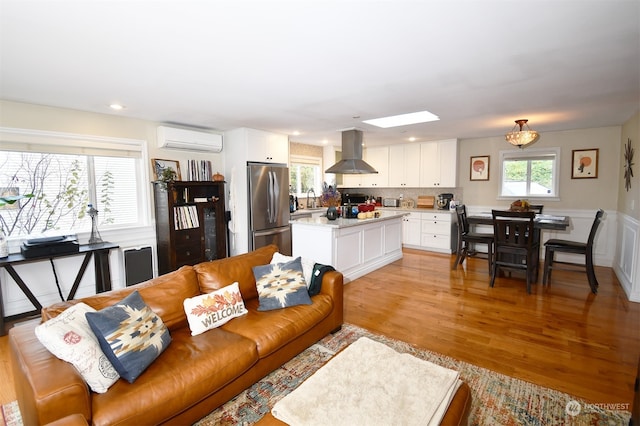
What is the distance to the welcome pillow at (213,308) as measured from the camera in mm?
2164

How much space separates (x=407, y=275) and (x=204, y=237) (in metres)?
3.20

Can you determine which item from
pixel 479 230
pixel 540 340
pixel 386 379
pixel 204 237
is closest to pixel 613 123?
pixel 479 230

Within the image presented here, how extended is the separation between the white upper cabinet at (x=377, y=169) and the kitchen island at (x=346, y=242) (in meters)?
2.14

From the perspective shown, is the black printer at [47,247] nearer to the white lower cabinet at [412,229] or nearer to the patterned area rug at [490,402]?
the patterned area rug at [490,402]

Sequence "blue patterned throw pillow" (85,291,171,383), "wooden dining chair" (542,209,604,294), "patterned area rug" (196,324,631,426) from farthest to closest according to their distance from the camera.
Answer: "wooden dining chair" (542,209,604,294) < "patterned area rug" (196,324,631,426) < "blue patterned throw pillow" (85,291,171,383)

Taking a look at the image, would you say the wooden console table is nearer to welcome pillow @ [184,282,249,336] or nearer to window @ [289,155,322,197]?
welcome pillow @ [184,282,249,336]

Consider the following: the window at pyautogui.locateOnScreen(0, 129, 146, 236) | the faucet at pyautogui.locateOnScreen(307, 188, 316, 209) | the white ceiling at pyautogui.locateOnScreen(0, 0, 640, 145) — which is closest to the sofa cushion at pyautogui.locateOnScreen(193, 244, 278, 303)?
the white ceiling at pyautogui.locateOnScreen(0, 0, 640, 145)

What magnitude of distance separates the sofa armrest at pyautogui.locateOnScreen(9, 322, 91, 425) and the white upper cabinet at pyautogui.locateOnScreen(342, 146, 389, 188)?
260 inches

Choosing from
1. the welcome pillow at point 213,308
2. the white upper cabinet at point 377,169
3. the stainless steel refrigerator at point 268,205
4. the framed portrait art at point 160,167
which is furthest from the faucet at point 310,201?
the welcome pillow at point 213,308

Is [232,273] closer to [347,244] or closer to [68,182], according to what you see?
[347,244]

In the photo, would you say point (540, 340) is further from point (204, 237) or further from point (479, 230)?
point (204, 237)

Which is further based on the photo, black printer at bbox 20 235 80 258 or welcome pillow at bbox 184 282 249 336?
black printer at bbox 20 235 80 258

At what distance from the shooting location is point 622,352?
102 inches

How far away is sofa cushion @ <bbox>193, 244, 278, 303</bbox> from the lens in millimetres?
2490
